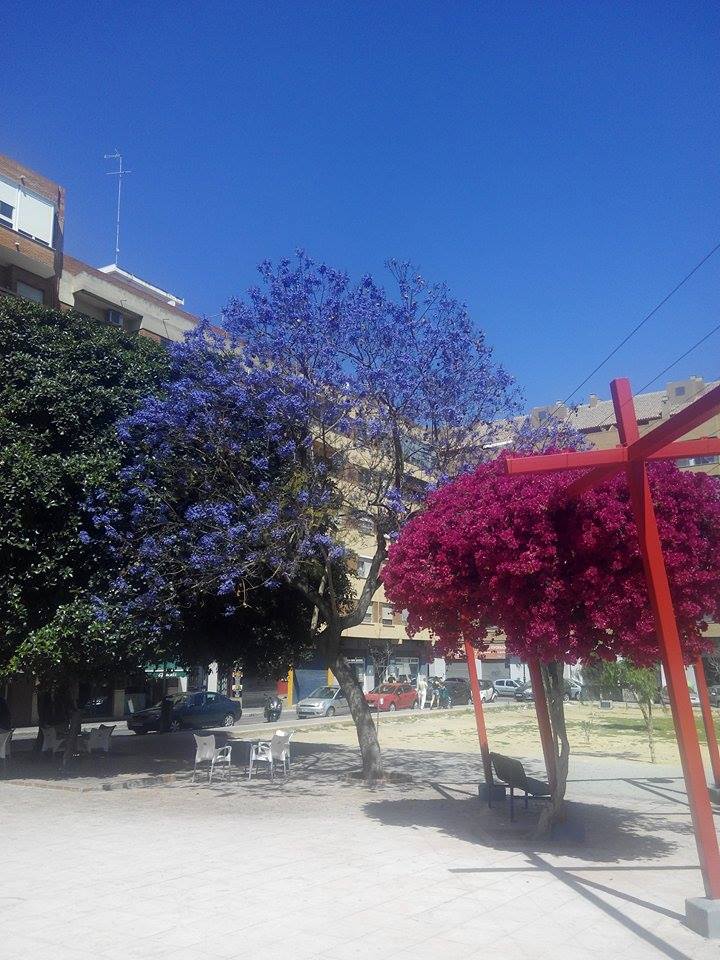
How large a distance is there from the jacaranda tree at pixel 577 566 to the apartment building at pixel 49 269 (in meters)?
22.4

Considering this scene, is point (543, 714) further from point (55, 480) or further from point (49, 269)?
point (49, 269)

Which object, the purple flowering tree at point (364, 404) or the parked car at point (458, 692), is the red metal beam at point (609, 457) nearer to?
the purple flowering tree at point (364, 404)

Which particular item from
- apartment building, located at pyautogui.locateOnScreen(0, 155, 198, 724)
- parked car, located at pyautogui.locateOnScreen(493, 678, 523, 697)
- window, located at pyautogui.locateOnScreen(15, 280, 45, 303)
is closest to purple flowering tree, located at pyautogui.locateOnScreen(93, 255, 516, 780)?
apartment building, located at pyautogui.locateOnScreen(0, 155, 198, 724)

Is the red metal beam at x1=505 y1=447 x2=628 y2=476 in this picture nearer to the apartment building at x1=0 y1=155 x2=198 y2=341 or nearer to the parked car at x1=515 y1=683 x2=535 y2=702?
the apartment building at x1=0 y1=155 x2=198 y2=341

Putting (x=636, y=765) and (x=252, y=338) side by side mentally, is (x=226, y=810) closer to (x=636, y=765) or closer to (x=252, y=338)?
(x=252, y=338)

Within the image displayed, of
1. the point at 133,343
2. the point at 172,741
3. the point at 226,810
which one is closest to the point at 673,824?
the point at 226,810

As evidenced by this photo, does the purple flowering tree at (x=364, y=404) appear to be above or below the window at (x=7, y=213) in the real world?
below

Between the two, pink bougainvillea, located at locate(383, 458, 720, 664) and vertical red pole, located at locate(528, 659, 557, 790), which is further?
vertical red pole, located at locate(528, 659, 557, 790)

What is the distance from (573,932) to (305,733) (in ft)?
79.0

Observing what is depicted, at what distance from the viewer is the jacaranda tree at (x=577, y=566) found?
8.56 metres

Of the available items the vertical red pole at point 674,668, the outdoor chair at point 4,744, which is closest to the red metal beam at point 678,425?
the vertical red pole at point 674,668

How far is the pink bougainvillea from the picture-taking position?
856 centimetres

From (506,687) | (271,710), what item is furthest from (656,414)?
(271,710)

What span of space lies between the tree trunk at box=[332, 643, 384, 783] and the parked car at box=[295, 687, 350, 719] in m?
22.9
